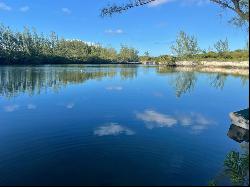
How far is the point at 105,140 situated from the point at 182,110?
8.42 m

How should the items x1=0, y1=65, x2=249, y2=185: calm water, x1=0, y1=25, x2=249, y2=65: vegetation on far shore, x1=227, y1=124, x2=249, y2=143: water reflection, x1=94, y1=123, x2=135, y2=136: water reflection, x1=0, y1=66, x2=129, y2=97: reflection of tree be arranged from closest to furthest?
x1=0, y1=65, x2=249, y2=185: calm water, x1=227, y1=124, x2=249, y2=143: water reflection, x1=94, y1=123, x2=135, y2=136: water reflection, x1=0, y1=66, x2=129, y2=97: reflection of tree, x1=0, y1=25, x2=249, y2=65: vegetation on far shore

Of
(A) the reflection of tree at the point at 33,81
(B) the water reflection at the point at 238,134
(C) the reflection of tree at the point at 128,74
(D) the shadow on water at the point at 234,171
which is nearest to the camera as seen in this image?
(D) the shadow on water at the point at 234,171

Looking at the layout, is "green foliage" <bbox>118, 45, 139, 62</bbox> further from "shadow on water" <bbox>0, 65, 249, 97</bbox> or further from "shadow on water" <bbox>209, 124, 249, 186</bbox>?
"shadow on water" <bbox>209, 124, 249, 186</bbox>

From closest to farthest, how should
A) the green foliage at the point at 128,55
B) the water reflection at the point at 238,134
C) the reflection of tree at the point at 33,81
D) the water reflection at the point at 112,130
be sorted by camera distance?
the water reflection at the point at 238,134 < the water reflection at the point at 112,130 < the reflection of tree at the point at 33,81 < the green foliage at the point at 128,55

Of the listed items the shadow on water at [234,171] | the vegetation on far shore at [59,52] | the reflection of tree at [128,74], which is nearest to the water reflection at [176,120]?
the shadow on water at [234,171]

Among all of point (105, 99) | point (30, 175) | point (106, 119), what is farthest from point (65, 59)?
point (30, 175)

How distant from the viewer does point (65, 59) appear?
377 feet

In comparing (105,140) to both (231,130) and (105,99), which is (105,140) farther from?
(105,99)

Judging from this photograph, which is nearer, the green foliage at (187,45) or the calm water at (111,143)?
the calm water at (111,143)

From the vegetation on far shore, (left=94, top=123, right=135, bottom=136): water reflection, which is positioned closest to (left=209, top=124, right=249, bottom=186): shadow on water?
(left=94, top=123, right=135, bottom=136): water reflection

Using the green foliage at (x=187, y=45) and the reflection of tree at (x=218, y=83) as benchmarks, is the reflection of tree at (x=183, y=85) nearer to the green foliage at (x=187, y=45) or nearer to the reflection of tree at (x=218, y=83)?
the reflection of tree at (x=218, y=83)

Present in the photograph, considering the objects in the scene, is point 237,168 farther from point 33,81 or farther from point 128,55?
point 128,55

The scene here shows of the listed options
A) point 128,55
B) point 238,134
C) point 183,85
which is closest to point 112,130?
point 238,134

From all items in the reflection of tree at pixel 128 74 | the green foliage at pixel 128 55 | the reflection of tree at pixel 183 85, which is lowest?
the reflection of tree at pixel 183 85
